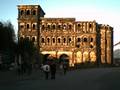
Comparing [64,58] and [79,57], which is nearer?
[79,57]

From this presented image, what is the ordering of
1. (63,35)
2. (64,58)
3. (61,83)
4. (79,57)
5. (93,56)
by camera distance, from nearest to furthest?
(61,83)
(93,56)
(63,35)
(79,57)
(64,58)

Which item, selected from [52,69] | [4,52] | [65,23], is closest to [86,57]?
[65,23]

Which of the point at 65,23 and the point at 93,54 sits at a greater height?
the point at 65,23

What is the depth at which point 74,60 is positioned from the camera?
308ft

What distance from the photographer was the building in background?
93188 millimetres

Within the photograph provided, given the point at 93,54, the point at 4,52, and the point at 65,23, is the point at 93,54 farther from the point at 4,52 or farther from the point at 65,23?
the point at 4,52

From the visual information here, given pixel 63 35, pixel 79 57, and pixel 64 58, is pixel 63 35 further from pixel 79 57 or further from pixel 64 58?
pixel 79 57

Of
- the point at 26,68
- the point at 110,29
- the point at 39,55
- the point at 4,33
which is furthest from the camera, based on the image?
the point at 110,29

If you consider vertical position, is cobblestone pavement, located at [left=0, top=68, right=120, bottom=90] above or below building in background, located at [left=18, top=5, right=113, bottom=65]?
below

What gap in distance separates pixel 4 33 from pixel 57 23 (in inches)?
1274

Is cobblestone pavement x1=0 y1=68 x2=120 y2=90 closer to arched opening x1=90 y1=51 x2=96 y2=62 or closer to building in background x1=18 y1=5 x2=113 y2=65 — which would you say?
arched opening x1=90 y1=51 x2=96 y2=62

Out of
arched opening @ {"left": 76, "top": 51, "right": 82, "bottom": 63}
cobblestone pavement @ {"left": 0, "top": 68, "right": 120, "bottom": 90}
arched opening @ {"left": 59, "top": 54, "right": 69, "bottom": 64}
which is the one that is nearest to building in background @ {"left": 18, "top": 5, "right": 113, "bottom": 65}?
arched opening @ {"left": 76, "top": 51, "right": 82, "bottom": 63}

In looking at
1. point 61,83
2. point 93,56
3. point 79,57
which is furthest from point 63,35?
point 61,83

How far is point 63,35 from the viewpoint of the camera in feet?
309
